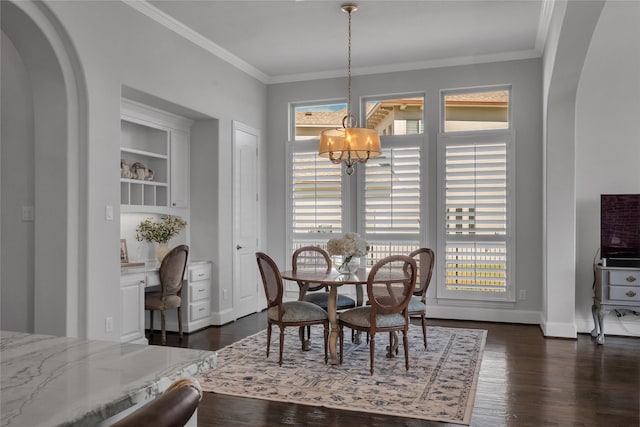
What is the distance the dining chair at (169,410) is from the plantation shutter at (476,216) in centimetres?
560

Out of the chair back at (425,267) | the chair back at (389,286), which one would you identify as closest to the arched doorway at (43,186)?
the chair back at (389,286)

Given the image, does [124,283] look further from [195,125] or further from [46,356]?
[46,356]

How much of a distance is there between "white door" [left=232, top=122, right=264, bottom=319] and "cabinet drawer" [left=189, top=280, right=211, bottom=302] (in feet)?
1.47

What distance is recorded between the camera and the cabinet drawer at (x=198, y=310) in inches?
219

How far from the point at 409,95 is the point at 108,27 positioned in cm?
368

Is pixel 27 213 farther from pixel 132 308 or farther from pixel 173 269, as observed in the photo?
pixel 173 269

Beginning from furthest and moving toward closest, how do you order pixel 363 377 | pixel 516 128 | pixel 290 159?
pixel 290 159 < pixel 516 128 < pixel 363 377

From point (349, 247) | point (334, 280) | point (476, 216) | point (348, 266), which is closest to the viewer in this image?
point (334, 280)

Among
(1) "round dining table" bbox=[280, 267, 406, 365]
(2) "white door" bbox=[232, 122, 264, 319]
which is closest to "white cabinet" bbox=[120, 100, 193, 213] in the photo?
(2) "white door" bbox=[232, 122, 264, 319]

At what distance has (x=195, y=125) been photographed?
597 cm

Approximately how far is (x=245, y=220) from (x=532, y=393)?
3.98 m

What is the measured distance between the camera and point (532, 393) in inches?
140

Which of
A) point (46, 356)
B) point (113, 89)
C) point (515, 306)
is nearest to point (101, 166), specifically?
point (113, 89)

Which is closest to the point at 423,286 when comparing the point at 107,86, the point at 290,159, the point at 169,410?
the point at 290,159
